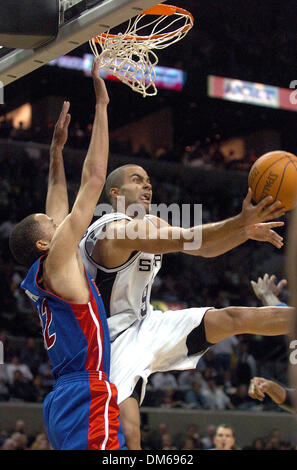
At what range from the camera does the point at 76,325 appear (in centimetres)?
365

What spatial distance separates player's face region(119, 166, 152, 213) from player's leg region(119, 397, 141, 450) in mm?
1225

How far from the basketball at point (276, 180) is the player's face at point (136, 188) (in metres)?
1.09

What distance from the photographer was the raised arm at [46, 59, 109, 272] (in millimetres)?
3559

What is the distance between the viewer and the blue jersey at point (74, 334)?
12.0 ft

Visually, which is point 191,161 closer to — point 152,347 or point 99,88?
point 152,347

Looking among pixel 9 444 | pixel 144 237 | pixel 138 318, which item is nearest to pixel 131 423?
pixel 138 318

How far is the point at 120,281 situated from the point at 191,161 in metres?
12.5

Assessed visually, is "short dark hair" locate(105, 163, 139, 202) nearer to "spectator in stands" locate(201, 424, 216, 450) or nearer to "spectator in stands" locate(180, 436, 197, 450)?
"spectator in stands" locate(180, 436, 197, 450)

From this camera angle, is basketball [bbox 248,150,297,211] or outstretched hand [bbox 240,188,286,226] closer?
outstretched hand [bbox 240,188,286,226]

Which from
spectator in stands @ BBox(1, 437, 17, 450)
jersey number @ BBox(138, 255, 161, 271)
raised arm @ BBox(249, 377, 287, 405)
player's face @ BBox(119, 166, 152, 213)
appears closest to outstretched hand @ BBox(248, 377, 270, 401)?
raised arm @ BBox(249, 377, 287, 405)

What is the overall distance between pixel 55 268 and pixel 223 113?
1427 cm

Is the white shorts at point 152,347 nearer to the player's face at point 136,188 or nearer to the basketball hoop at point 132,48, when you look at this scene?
the player's face at point 136,188

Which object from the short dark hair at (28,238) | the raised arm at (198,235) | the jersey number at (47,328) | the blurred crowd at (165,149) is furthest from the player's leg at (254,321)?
the blurred crowd at (165,149)
